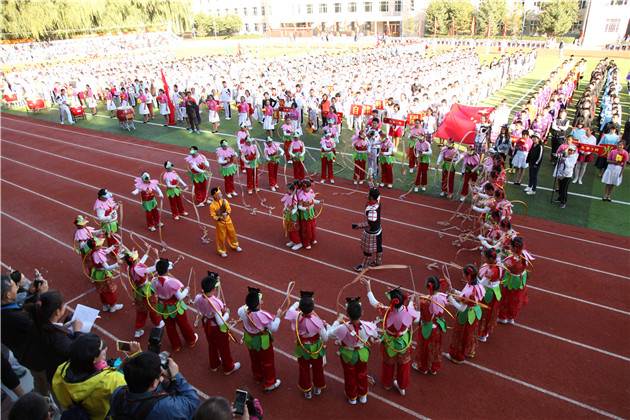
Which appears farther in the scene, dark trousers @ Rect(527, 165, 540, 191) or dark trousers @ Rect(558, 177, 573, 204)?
dark trousers @ Rect(527, 165, 540, 191)

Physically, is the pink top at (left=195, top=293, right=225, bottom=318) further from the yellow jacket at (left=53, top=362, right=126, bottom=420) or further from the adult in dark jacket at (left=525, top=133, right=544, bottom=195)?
the adult in dark jacket at (left=525, top=133, right=544, bottom=195)

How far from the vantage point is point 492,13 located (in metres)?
60.7

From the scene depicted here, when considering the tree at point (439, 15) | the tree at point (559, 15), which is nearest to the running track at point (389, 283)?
the tree at point (559, 15)

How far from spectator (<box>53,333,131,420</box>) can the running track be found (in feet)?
8.16

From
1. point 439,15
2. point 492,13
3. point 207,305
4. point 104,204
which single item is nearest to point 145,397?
point 207,305

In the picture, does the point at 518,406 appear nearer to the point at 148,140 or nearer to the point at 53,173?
the point at 53,173

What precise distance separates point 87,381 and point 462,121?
13.8m

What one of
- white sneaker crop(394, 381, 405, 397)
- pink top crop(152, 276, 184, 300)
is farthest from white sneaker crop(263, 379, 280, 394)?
pink top crop(152, 276, 184, 300)

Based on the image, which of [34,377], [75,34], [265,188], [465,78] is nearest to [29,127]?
[265,188]

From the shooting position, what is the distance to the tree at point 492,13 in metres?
60.8

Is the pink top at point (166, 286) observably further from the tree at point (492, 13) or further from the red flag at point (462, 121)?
the tree at point (492, 13)

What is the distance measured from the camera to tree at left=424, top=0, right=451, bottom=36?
64.3 m

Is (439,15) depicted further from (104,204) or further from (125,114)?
(104,204)

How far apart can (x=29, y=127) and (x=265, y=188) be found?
17.9 metres
